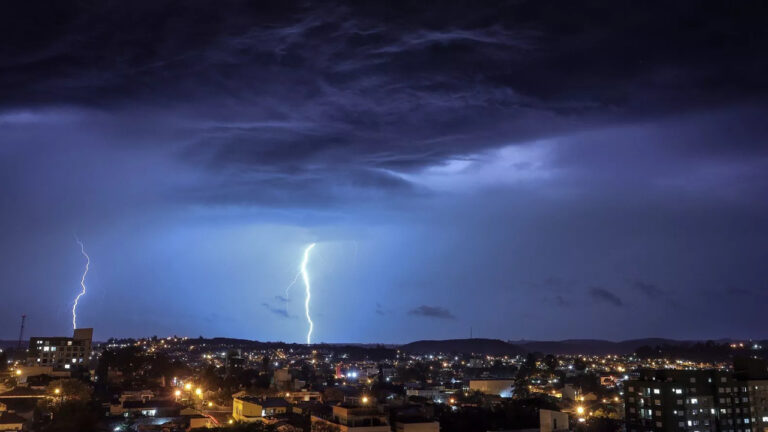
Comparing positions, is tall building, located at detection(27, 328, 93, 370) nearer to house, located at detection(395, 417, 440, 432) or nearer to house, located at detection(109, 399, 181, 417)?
house, located at detection(109, 399, 181, 417)

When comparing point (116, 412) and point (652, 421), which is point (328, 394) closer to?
point (116, 412)

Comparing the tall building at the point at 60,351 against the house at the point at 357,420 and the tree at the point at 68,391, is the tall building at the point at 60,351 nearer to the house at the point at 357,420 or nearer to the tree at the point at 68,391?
the tree at the point at 68,391

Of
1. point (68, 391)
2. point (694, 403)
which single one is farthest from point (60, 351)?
point (694, 403)

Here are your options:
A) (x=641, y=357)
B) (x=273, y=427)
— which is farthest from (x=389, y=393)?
(x=641, y=357)

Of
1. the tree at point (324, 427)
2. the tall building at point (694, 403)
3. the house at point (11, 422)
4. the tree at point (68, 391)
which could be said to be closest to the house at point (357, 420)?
the tree at point (324, 427)

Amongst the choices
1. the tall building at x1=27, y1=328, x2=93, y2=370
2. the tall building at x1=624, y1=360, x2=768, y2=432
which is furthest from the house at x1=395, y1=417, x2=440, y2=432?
the tall building at x1=27, y1=328, x2=93, y2=370

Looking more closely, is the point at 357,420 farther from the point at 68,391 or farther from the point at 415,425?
the point at 68,391
